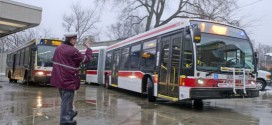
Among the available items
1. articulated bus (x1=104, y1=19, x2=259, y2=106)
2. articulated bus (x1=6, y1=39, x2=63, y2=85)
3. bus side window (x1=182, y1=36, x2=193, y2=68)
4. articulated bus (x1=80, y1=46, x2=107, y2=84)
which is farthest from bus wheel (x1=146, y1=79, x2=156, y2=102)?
articulated bus (x1=80, y1=46, x2=107, y2=84)

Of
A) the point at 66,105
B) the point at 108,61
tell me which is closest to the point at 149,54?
the point at 66,105

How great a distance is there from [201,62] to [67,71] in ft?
16.6

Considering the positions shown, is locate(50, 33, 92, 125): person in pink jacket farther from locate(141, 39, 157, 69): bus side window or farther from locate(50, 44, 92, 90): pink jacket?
locate(141, 39, 157, 69): bus side window

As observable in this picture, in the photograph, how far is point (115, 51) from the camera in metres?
20.0

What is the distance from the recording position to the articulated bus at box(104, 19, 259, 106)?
1009cm

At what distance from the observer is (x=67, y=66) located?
6.26 m

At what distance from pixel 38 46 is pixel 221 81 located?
519 inches

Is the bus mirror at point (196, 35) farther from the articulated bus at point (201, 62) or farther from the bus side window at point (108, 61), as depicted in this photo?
the bus side window at point (108, 61)

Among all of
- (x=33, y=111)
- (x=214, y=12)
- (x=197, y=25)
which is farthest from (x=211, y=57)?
(x=214, y=12)

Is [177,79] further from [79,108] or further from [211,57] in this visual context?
[79,108]

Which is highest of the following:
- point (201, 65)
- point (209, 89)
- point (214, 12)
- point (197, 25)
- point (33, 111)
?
point (214, 12)

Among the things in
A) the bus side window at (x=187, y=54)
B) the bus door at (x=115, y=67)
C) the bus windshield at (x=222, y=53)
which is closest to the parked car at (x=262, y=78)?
the bus door at (x=115, y=67)

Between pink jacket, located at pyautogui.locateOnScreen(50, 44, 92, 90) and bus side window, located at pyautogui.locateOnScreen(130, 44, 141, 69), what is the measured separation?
870 cm

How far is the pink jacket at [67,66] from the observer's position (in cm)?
625
